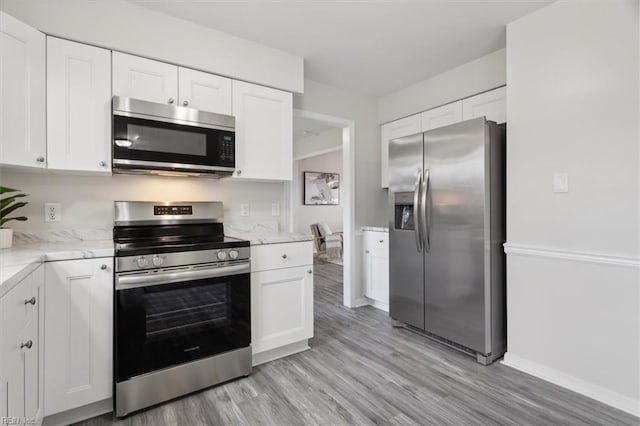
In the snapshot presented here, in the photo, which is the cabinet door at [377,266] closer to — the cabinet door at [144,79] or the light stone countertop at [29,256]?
the cabinet door at [144,79]

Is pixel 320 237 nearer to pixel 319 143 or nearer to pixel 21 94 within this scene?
pixel 319 143

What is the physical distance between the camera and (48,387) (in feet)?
5.33

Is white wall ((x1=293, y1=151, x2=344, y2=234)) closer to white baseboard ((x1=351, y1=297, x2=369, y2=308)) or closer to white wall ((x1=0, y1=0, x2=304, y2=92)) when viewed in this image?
white baseboard ((x1=351, y1=297, x2=369, y2=308))

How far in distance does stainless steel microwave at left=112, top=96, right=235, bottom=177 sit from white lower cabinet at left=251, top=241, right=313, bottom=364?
73 centimetres

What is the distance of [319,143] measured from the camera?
567 cm

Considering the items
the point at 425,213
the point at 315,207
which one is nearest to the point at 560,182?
the point at 425,213

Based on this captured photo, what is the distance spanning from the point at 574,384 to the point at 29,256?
3137 millimetres

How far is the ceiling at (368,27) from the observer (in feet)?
7.01

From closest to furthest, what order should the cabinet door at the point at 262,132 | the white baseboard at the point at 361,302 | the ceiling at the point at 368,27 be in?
the ceiling at the point at 368,27, the cabinet door at the point at 262,132, the white baseboard at the point at 361,302

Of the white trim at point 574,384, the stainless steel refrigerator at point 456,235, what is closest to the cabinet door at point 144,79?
the stainless steel refrigerator at point 456,235

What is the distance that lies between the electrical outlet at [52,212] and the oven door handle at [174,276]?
753mm

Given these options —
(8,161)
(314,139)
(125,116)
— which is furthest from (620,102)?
(314,139)

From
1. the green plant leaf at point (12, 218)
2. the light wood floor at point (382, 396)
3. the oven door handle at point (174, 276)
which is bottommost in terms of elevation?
the light wood floor at point (382, 396)

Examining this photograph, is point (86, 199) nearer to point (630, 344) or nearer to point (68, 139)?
point (68, 139)
